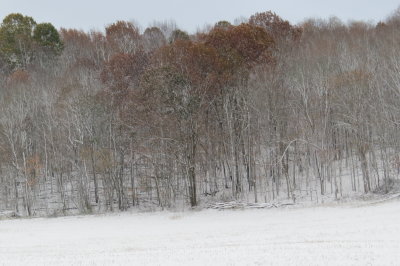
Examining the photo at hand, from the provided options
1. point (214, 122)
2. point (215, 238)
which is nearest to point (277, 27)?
point (214, 122)

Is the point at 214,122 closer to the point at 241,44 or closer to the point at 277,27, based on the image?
the point at 241,44

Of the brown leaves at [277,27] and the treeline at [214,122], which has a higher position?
the brown leaves at [277,27]

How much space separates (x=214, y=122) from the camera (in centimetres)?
3672

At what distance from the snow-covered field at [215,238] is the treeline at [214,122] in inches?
184

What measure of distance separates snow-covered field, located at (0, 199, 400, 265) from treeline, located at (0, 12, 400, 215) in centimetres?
467

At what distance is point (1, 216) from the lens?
3375 centimetres

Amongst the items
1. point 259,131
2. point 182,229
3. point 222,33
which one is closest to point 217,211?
point 182,229

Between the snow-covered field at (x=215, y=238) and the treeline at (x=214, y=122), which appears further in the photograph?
the treeline at (x=214, y=122)

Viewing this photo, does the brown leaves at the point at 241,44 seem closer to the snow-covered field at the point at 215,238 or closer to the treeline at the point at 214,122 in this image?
the treeline at the point at 214,122

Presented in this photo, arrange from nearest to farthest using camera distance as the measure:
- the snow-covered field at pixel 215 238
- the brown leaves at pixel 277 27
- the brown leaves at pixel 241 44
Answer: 1. the snow-covered field at pixel 215 238
2. the brown leaves at pixel 241 44
3. the brown leaves at pixel 277 27

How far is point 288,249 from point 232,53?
2026 centimetres

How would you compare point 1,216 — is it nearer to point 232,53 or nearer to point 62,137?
point 62,137

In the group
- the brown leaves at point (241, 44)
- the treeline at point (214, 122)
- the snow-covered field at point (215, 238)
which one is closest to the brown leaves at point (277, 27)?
the treeline at point (214, 122)

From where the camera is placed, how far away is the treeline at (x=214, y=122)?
1261 inches
